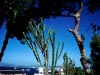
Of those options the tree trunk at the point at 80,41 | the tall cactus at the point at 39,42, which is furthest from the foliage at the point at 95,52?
the tall cactus at the point at 39,42

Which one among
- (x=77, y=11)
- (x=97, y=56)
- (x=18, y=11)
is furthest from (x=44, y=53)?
(x=97, y=56)

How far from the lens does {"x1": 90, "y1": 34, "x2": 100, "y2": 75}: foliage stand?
88.0ft

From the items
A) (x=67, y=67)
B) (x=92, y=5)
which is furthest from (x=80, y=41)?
(x=67, y=67)

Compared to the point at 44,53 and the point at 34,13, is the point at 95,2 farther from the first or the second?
the point at 44,53

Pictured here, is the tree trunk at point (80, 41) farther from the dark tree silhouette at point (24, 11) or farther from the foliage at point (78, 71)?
the foliage at point (78, 71)

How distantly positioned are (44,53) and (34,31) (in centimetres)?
90

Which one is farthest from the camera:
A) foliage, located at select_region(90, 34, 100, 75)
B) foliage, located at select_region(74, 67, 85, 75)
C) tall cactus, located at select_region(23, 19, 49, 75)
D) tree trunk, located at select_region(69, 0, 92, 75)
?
foliage, located at select_region(74, 67, 85, 75)

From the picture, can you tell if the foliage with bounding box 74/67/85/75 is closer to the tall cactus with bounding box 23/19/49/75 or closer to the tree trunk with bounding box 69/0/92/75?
the tree trunk with bounding box 69/0/92/75

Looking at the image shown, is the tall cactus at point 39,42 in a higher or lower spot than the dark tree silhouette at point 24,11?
lower

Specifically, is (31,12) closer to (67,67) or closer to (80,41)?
(80,41)

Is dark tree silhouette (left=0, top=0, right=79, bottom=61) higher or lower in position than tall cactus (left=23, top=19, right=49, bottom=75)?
higher

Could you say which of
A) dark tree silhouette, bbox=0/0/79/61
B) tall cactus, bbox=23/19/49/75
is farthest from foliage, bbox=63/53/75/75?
dark tree silhouette, bbox=0/0/79/61

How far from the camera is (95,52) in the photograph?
28547 millimetres

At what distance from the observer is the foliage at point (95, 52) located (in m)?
26.8
